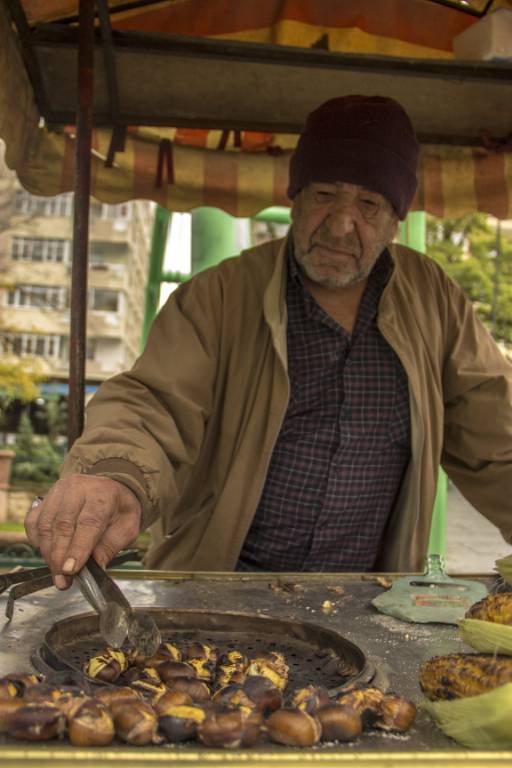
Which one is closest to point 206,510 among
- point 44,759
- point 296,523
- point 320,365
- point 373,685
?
point 296,523

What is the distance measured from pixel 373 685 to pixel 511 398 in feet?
5.97

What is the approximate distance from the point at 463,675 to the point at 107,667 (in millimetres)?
634

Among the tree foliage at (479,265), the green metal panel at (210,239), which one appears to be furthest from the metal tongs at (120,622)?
the tree foliage at (479,265)

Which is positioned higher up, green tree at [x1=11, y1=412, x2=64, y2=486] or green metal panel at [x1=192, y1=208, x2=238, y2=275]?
green metal panel at [x1=192, y1=208, x2=238, y2=275]

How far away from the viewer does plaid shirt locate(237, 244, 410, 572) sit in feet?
9.49

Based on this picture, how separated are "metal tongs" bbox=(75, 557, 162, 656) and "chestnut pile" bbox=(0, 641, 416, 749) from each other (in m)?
0.15

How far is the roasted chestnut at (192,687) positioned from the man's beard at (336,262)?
180 cm

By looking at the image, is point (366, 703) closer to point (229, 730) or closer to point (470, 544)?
point (229, 730)

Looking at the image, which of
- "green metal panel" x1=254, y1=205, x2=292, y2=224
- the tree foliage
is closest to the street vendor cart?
"green metal panel" x1=254, y1=205, x2=292, y2=224

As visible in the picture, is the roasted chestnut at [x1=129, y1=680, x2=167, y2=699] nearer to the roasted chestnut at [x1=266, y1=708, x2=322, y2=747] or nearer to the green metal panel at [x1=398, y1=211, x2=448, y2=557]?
the roasted chestnut at [x1=266, y1=708, x2=322, y2=747]

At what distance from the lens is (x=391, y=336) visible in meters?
3.00

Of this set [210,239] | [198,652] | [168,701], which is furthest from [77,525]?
[210,239]

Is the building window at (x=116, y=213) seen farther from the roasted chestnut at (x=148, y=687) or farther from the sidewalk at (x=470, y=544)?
the roasted chestnut at (x=148, y=687)

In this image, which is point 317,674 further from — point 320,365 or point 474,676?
point 320,365
